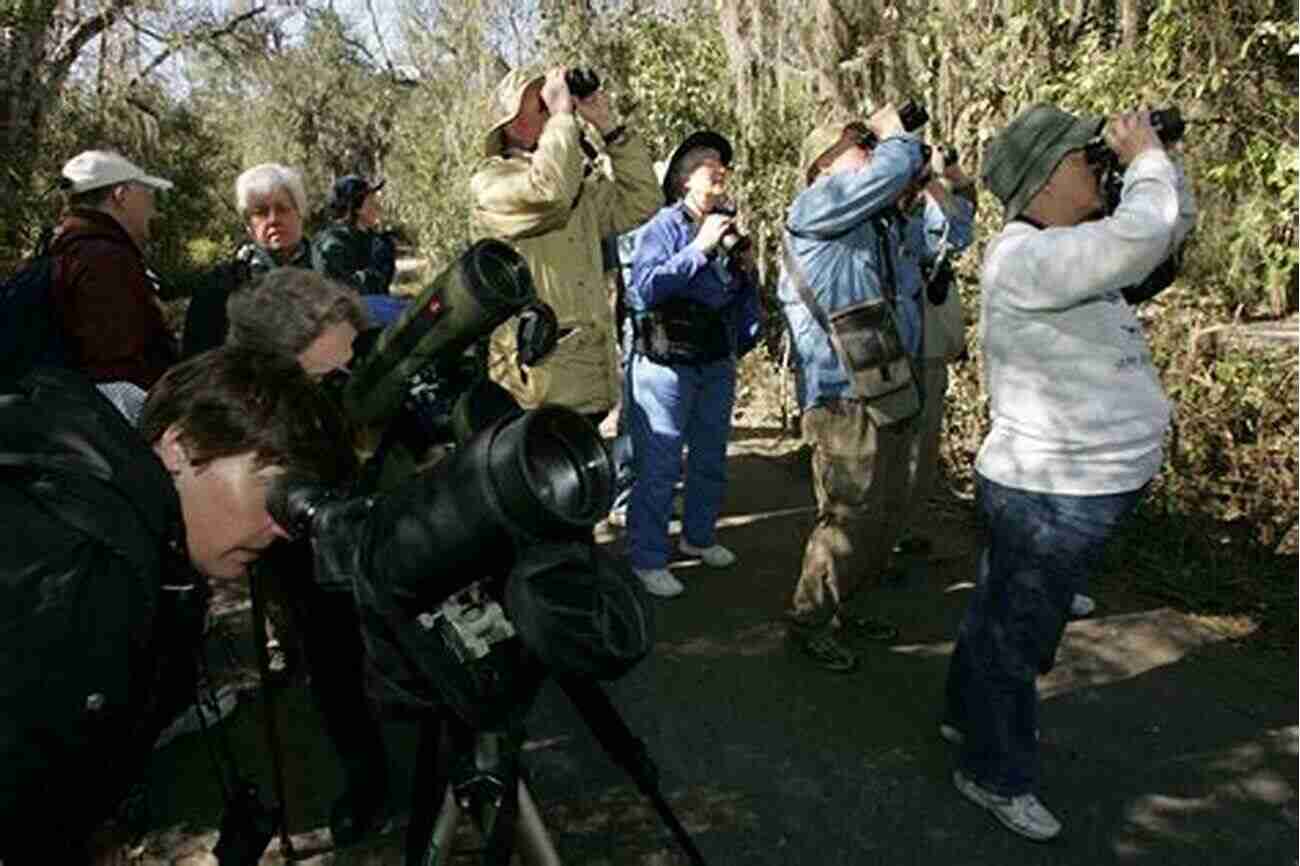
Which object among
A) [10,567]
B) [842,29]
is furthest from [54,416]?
[842,29]

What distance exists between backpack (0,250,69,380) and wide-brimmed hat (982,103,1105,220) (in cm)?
280

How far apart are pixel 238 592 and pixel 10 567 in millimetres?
3906

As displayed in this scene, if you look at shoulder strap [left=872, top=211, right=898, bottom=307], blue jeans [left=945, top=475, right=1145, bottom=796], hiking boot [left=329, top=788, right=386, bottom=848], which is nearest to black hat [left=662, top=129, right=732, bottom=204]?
shoulder strap [left=872, top=211, right=898, bottom=307]

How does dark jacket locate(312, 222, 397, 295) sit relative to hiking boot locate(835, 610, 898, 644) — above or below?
above

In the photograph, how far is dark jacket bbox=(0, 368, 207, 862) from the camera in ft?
3.61

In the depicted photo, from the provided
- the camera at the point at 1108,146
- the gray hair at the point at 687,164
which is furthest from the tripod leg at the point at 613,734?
the gray hair at the point at 687,164

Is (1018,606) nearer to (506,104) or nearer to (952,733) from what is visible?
(952,733)

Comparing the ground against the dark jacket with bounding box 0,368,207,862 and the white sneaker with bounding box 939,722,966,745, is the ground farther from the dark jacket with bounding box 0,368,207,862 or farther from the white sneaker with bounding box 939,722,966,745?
the dark jacket with bounding box 0,368,207,862

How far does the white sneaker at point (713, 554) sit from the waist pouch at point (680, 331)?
1.00m

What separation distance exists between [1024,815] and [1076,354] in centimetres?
124

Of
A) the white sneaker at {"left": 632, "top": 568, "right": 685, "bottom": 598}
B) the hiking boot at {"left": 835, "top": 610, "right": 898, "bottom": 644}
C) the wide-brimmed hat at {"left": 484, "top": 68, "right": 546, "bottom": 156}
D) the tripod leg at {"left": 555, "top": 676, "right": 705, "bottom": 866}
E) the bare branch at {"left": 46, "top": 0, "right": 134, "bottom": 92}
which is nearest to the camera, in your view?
the tripod leg at {"left": 555, "top": 676, "right": 705, "bottom": 866}

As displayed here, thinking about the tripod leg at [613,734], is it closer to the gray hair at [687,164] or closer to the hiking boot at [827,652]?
the hiking boot at [827,652]

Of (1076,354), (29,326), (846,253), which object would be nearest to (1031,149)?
(1076,354)

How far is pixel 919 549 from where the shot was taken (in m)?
4.96
